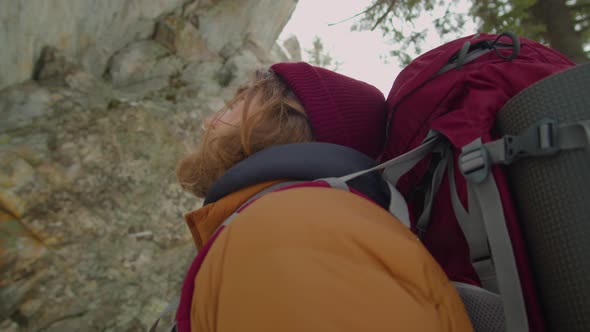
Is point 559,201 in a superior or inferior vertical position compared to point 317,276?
superior

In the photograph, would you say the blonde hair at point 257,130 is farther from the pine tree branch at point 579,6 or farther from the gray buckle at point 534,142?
the pine tree branch at point 579,6

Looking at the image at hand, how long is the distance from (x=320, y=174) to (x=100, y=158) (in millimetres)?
5158

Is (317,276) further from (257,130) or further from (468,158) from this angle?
(257,130)

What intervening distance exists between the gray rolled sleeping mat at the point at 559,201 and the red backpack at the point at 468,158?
0.17ft

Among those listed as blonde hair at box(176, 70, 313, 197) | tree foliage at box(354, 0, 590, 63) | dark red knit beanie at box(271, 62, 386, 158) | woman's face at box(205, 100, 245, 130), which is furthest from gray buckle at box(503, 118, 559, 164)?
tree foliage at box(354, 0, 590, 63)

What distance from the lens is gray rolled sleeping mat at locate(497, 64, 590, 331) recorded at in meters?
0.95

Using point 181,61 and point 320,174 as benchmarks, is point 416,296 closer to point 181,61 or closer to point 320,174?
point 320,174

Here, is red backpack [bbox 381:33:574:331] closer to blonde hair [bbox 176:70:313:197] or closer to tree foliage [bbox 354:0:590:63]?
blonde hair [bbox 176:70:313:197]

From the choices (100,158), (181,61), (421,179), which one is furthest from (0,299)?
(181,61)

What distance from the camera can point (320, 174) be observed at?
1308mm

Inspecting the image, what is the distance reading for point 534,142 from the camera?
1.04 meters

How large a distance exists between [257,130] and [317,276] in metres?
0.92

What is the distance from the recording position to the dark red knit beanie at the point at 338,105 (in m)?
1.67

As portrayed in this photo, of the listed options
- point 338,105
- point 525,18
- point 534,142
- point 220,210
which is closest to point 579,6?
point 525,18
